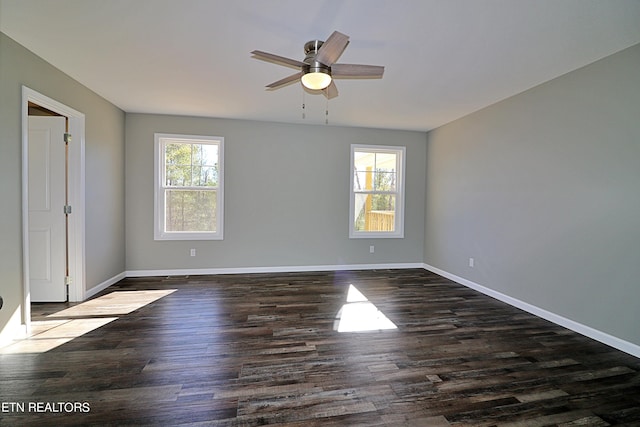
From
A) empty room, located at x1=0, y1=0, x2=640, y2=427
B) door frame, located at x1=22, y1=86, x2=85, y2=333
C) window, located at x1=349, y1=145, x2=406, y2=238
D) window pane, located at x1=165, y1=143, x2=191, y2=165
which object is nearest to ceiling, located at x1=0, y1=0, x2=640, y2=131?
empty room, located at x1=0, y1=0, x2=640, y2=427

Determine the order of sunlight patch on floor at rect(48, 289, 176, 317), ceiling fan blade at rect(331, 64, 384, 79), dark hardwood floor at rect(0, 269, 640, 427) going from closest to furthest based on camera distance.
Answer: dark hardwood floor at rect(0, 269, 640, 427), ceiling fan blade at rect(331, 64, 384, 79), sunlight patch on floor at rect(48, 289, 176, 317)

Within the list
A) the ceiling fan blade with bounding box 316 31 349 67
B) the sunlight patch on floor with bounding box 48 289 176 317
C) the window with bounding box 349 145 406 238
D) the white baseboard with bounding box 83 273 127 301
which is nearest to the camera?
the ceiling fan blade with bounding box 316 31 349 67

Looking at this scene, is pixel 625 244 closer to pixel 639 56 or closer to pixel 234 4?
pixel 639 56

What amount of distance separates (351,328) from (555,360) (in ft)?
5.49

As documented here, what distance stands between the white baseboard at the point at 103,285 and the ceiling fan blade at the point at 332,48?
12.7 feet

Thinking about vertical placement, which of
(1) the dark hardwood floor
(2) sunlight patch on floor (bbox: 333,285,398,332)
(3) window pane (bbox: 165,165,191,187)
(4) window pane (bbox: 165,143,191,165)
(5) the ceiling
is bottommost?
(1) the dark hardwood floor

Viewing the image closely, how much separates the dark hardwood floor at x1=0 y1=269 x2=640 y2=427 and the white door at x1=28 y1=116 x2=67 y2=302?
36 cm

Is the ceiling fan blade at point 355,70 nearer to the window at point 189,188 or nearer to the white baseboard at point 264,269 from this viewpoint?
the window at point 189,188

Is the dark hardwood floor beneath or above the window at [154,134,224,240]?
beneath

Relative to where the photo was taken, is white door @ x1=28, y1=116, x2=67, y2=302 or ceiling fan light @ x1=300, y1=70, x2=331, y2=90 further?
white door @ x1=28, y1=116, x2=67, y2=302

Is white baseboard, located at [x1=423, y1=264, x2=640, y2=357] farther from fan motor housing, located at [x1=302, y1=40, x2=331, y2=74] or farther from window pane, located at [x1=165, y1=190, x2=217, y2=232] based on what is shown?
window pane, located at [x1=165, y1=190, x2=217, y2=232]

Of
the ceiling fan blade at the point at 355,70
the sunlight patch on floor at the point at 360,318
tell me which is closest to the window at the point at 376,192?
the sunlight patch on floor at the point at 360,318

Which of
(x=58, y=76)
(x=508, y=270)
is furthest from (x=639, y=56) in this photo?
(x=58, y=76)

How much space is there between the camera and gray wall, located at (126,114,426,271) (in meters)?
4.68
